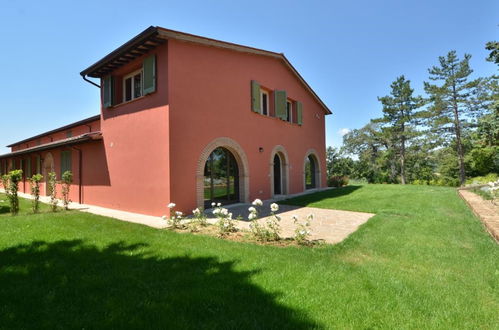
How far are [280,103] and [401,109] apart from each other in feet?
77.5

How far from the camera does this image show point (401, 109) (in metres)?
29.1

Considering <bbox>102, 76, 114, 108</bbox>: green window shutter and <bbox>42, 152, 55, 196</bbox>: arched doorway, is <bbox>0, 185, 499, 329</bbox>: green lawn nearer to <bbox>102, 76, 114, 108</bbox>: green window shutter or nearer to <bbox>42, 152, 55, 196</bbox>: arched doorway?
<bbox>102, 76, 114, 108</bbox>: green window shutter

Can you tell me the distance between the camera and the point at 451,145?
2627 centimetres

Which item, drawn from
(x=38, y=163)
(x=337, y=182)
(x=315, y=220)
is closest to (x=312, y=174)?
(x=337, y=182)

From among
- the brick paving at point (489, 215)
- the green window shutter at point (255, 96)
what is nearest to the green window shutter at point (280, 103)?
the green window shutter at point (255, 96)

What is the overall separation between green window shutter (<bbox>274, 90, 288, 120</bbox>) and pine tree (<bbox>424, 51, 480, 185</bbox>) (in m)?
22.3

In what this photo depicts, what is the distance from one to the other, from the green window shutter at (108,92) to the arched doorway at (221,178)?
185 inches

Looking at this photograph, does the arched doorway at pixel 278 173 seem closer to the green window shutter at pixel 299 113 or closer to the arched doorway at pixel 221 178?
the green window shutter at pixel 299 113

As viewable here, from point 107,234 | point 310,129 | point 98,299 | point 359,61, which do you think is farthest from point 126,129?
point 359,61

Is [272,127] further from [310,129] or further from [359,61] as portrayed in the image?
[359,61]

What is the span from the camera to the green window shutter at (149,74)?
315 inches

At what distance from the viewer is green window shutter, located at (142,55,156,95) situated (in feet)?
26.3

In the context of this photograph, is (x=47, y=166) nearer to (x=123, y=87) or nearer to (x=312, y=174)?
(x=123, y=87)

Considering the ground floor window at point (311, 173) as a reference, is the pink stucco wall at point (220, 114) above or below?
above
